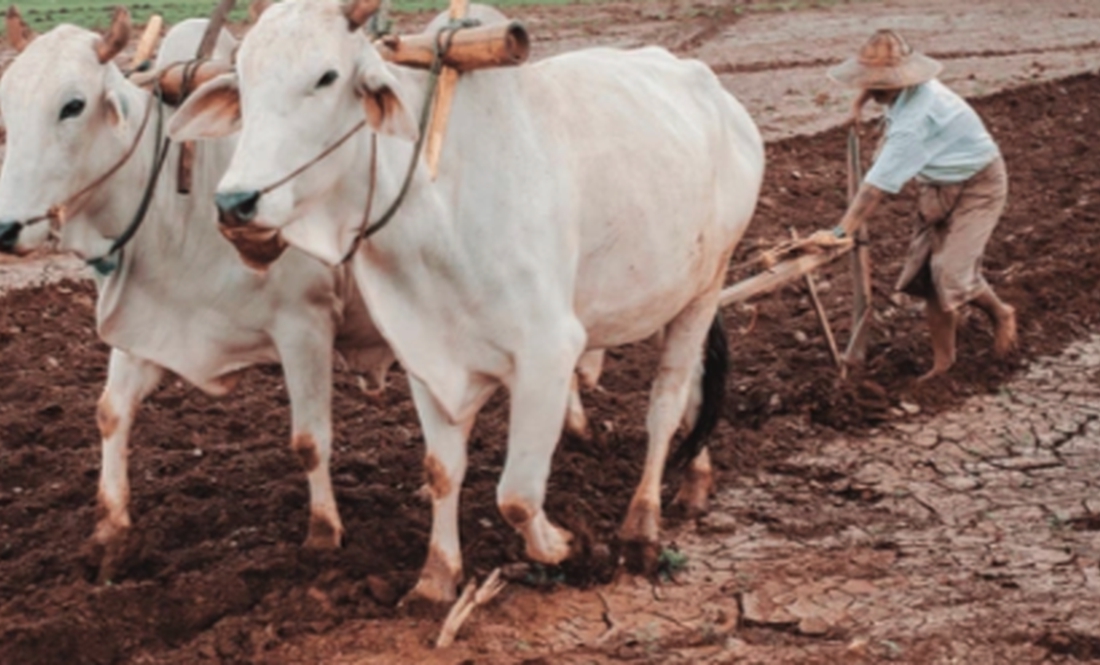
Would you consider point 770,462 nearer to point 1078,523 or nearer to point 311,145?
point 1078,523

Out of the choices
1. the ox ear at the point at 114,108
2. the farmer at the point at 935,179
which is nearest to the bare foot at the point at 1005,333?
the farmer at the point at 935,179

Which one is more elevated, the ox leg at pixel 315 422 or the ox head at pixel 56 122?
the ox head at pixel 56 122

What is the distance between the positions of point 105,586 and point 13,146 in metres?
1.40

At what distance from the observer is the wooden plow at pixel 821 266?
25.6 ft

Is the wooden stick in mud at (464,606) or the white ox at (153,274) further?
the white ox at (153,274)

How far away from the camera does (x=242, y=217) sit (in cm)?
501

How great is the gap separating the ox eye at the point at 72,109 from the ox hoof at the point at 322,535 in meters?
1.55

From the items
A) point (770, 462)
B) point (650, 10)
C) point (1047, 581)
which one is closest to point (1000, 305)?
point (770, 462)

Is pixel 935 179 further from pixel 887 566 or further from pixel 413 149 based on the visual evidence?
pixel 413 149

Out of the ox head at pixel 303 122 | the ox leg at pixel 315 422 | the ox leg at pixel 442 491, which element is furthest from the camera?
the ox leg at pixel 315 422

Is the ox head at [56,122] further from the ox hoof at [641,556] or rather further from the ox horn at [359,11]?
the ox hoof at [641,556]

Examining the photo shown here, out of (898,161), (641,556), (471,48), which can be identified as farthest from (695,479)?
(471,48)

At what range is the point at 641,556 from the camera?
21.4 ft

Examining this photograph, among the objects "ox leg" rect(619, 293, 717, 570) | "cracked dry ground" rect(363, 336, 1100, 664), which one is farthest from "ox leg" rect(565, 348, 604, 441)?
"cracked dry ground" rect(363, 336, 1100, 664)
